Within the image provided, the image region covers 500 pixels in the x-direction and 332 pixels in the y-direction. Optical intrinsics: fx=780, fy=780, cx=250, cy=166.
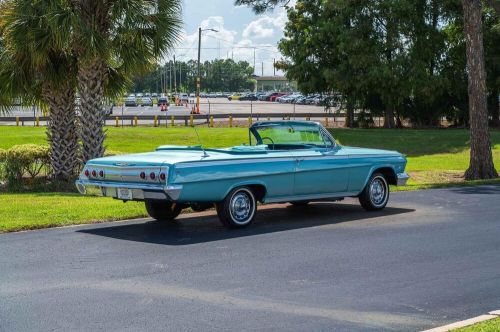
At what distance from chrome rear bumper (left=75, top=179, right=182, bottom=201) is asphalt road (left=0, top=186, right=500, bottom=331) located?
531 mm

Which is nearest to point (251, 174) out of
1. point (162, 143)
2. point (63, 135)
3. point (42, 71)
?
point (42, 71)

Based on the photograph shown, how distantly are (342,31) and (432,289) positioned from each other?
115 ft

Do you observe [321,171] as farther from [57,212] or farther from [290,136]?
[57,212]

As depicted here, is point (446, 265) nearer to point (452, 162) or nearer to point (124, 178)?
point (124, 178)

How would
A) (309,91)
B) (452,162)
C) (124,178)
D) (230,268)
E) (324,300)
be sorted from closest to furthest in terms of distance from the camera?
1. (324,300)
2. (230,268)
3. (124,178)
4. (452,162)
5. (309,91)

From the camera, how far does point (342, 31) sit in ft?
135

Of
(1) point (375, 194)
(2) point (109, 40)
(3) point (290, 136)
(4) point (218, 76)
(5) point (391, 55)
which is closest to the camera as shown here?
(3) point (290, 136)

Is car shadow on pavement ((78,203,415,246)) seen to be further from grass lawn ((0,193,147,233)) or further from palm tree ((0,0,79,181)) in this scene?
palm tree ((0,0,79,181))

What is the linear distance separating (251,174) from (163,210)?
175cm

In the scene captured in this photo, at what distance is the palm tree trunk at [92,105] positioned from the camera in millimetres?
17734

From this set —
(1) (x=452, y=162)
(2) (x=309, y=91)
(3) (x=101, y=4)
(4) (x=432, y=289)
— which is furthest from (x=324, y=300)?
(2) (x=309, y=91)

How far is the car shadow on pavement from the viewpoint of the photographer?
398 inches

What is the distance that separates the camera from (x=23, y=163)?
19172mm

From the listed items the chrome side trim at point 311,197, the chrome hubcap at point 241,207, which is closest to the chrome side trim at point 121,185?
the chrome hubcap at point 241,207
